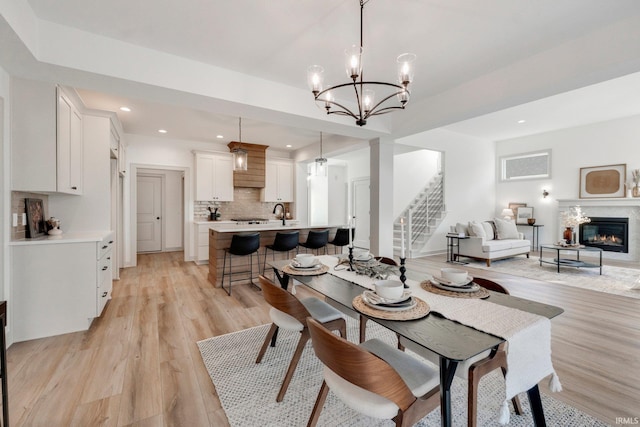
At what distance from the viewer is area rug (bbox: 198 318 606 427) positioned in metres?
1.61

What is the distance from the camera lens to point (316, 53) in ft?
8.75

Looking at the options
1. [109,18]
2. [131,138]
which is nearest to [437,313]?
[109,18]

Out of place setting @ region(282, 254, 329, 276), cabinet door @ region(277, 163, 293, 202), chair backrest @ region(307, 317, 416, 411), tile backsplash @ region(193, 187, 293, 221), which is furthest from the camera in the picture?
cabinet door @ region(277, 163, 293, 202)

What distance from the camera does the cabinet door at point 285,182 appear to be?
7035mm

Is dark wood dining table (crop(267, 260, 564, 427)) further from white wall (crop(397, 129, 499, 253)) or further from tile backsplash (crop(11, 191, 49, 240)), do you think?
white wall (crop(397, 129, 499, 253))

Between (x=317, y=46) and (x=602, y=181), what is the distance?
25.0 feet

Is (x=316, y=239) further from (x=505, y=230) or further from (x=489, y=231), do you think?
(x=505, y=230)

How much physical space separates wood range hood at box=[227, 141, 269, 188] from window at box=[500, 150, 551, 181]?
685 cm

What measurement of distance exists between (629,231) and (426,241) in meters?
4.18

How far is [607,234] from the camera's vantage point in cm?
638

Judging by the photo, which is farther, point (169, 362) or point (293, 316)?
point (169, 362)

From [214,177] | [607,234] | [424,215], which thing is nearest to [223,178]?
[214,177]

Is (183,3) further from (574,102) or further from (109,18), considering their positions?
(574,102)

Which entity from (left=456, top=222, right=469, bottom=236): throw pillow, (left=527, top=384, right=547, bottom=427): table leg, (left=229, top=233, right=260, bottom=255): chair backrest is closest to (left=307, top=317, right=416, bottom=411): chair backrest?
(left=527, top=384, right=547, bottom=427): table leg
